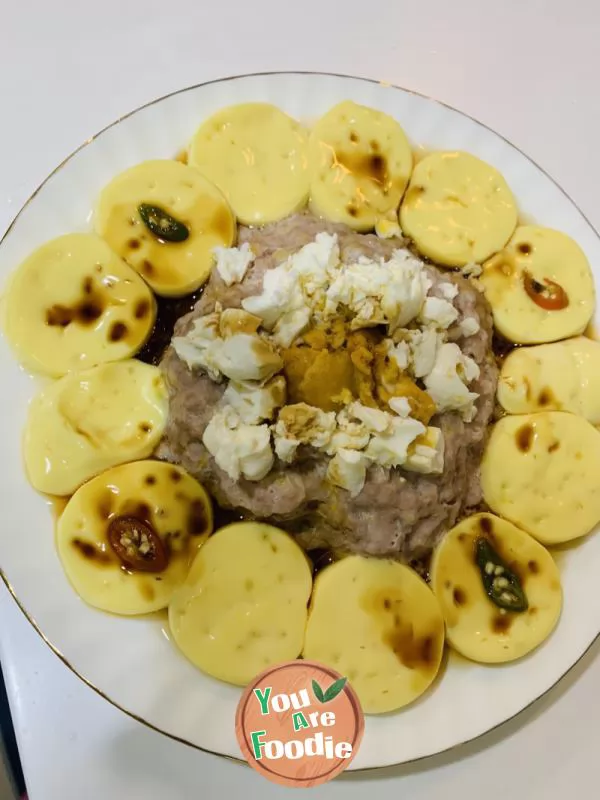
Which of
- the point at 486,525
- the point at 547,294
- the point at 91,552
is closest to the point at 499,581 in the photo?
the point at 486,525

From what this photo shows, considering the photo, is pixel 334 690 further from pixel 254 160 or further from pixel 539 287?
pixel 254 160

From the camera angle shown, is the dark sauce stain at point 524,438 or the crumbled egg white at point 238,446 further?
the dark sauce stain at point 524,438

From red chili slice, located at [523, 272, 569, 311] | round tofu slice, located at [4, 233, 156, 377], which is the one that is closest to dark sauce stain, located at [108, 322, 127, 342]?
round tofu slice, located at [4, 233, 156, 377]

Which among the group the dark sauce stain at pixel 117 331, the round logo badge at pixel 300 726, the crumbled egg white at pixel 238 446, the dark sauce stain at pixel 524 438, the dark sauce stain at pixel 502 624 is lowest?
the round logo badge at pixel 300 726

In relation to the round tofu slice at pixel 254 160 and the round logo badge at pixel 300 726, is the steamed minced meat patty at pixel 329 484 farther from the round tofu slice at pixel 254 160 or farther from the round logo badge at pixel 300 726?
the round logo badge at pixel 300 726

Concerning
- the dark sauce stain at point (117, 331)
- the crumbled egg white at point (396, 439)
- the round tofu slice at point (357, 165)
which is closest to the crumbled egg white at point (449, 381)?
the crumbled egg white at point (396, 439)

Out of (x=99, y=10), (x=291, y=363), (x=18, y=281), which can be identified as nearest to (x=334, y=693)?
(x=291, y=363)
